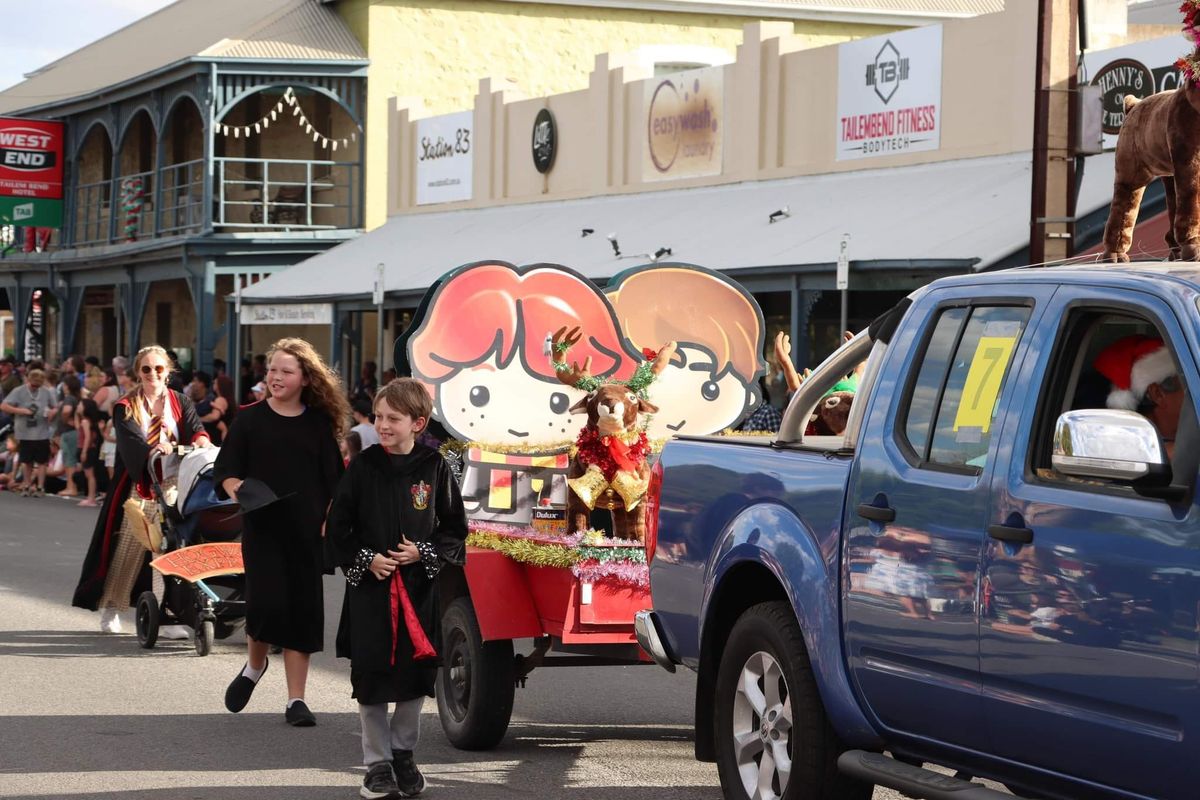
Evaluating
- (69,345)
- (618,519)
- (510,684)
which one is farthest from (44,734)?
(69,345)

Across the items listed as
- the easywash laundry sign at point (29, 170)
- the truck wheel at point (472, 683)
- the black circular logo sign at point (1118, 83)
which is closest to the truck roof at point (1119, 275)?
the truck wheel at point (472, 683)

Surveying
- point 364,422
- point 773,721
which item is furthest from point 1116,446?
point 364,422

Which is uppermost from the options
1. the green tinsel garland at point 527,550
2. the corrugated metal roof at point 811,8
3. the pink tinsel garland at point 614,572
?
the corrugated metal roof at point 811,8

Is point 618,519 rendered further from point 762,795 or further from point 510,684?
point 762,795

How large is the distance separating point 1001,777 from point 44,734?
496 cm

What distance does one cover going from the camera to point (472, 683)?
775cm

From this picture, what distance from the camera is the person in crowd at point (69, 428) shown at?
25.0 m

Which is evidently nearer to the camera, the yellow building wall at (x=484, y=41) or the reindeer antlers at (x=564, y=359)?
the reindeer antlers at (x=564, y=359)

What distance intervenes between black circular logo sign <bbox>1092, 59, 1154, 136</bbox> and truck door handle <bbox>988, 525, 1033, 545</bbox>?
1283cm

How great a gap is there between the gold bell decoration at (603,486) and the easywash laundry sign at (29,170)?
34.3 metres

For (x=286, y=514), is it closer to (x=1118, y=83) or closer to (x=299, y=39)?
(x=1118, y=83)

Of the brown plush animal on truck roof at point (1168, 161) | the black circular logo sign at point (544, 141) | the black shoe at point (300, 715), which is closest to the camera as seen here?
the brown plush animal on truck roof at point (1168, 161)

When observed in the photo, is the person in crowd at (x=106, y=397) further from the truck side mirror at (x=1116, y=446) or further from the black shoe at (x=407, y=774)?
the truck side mirror at (x=1116, y=446)

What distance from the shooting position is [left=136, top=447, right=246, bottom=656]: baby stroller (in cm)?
1062
